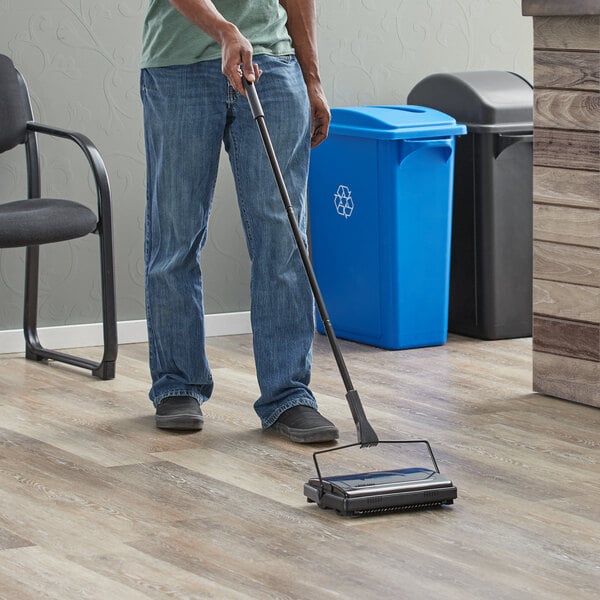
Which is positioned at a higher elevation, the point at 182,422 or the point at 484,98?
the point at 484,98

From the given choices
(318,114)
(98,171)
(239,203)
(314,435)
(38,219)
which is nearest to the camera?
(314,435)

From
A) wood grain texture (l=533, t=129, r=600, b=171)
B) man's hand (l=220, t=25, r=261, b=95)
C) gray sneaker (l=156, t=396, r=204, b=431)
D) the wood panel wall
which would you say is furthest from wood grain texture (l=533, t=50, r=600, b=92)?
gray sneaker (l=156, t=396, r=204, b=431)

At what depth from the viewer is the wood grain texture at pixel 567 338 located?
311cm

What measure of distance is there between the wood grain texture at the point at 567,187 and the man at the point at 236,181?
566 mm

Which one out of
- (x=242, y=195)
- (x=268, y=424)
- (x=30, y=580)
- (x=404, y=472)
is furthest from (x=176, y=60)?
(x=30, y=580)

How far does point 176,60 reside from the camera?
9.20ft

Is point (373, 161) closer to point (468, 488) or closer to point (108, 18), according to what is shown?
point (108, 18)

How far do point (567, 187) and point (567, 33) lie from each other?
1.16ft

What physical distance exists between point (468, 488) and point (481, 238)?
5.34 feet

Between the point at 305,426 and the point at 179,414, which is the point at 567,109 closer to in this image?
the point at 305,426

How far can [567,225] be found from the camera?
313 cm

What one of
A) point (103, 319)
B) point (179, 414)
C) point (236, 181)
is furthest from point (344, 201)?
point (179, 414)

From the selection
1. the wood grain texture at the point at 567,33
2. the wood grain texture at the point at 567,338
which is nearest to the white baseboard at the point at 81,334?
the wood grain texture at the point at 567,338

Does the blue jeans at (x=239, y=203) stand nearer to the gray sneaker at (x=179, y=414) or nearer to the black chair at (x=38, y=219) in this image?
the gray sneaker at (x=179, y=414)
